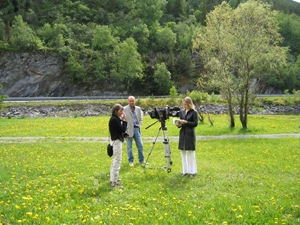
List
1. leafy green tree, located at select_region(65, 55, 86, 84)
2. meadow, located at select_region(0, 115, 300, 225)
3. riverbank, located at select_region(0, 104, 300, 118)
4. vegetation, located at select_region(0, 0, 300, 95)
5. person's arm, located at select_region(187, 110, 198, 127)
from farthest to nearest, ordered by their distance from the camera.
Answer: vegetation, located at select_region(0, 0, 300, 95) < leafy green tree, located at select_region(65, 55, 86, 84) < riverbank, located at select_region(0, 104, 300, 118) < person's arm, located at select_region(187, 110, 198, 127) < meadow, located at select_region(0, 115, 300, 225)

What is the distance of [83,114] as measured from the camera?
47.9 m

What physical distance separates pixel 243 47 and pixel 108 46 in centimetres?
6447

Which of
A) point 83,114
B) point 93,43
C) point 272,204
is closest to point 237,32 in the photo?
point 272,204

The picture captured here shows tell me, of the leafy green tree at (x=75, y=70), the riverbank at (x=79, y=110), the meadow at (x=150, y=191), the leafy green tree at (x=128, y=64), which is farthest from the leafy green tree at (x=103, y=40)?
the meadow at (x=150, y=191)

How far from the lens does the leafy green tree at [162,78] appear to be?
75.2m

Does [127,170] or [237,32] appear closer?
[127,170]

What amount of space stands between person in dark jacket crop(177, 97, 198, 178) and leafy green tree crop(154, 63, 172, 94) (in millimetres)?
66320

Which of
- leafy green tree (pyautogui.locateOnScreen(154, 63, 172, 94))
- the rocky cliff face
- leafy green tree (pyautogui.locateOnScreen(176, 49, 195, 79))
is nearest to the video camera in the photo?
leafy green tree (pyautogui.locateOnScreen(154, 63, 172, 94))

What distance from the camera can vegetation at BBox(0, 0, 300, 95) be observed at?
246 feet

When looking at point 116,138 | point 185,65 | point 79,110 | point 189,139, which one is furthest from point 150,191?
point 185,65

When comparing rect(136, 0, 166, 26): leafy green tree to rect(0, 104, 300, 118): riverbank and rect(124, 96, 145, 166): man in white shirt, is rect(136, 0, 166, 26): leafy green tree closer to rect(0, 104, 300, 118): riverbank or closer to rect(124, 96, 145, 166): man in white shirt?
rect(0, 104, 300, 118): riverbank

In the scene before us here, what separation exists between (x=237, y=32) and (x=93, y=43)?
218 ft

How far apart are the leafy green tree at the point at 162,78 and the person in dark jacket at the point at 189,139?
66320mm

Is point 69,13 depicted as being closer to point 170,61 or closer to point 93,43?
point 93,43
